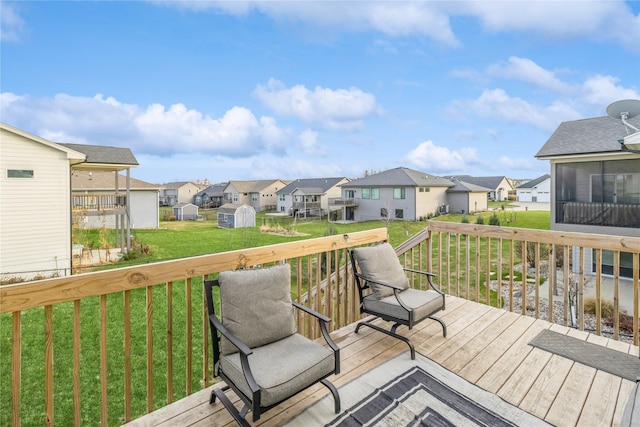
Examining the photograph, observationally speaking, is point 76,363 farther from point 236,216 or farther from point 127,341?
point 236,216

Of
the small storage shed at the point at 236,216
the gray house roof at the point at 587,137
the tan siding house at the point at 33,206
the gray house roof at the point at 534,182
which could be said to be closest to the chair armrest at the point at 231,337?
the tan siding house at the point at 33,206

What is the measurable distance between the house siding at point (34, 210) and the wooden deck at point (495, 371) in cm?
1061

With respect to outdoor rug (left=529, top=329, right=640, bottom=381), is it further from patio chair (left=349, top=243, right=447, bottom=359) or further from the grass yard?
the grass yard

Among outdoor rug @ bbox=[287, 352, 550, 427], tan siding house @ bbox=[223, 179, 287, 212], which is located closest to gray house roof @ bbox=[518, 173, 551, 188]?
tan siding house @ bbox=[223, 179, 287, 212]

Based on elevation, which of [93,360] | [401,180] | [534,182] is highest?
[534,182]

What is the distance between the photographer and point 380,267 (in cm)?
328

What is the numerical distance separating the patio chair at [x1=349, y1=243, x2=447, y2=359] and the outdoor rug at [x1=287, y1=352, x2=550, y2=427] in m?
0.42

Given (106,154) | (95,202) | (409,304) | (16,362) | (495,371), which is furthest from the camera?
(95,202)

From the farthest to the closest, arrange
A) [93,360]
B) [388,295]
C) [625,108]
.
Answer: [93,360] → [625,108] → [388,295]

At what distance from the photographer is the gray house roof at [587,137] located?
10281mm

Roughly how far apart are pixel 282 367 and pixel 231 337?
0.35 metres

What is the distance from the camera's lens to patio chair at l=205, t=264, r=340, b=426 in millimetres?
1834

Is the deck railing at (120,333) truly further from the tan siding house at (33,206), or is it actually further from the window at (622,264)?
the window at (622,264)

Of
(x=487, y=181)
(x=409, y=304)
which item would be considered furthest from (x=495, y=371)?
(x=487, y=181)
